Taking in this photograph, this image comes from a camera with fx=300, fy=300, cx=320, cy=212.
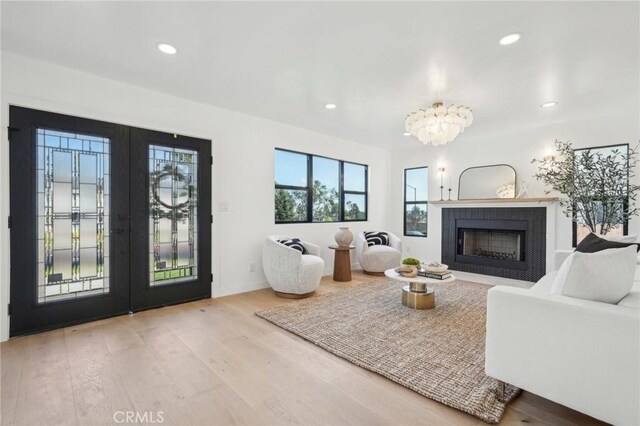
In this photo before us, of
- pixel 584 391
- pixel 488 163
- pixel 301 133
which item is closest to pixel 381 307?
pixel 584 391

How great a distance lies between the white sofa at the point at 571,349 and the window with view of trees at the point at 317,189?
3.57 meters

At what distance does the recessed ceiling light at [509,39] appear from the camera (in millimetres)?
2320

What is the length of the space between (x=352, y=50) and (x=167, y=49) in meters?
1.59

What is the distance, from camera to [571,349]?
59.3 inches

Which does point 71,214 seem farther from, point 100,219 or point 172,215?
point 172,215

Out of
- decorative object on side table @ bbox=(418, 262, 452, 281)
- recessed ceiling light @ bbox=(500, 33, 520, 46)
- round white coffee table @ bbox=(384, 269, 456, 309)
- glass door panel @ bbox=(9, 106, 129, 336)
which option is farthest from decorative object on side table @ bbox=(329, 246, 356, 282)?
recessed ceiling light @ bbox=(500, 33, 520, 46)

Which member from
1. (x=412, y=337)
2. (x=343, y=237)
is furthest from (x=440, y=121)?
(x=343, y=237)

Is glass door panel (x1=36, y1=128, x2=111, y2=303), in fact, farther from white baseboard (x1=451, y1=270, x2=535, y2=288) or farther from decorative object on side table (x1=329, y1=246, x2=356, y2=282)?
white baseboard (x1=451, y1=270, x2=535, y2=288)

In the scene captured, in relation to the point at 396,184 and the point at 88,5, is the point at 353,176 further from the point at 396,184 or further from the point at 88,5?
the point at 88,5

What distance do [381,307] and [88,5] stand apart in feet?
12.2

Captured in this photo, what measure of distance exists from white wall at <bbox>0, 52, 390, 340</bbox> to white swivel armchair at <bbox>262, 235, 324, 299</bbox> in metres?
0.50

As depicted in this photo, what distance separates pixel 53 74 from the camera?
287cm

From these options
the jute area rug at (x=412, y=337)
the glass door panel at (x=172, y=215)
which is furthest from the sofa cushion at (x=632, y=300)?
the glass door panel at (x=172, y=215)

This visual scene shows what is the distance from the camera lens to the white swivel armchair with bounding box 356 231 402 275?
530 cm
